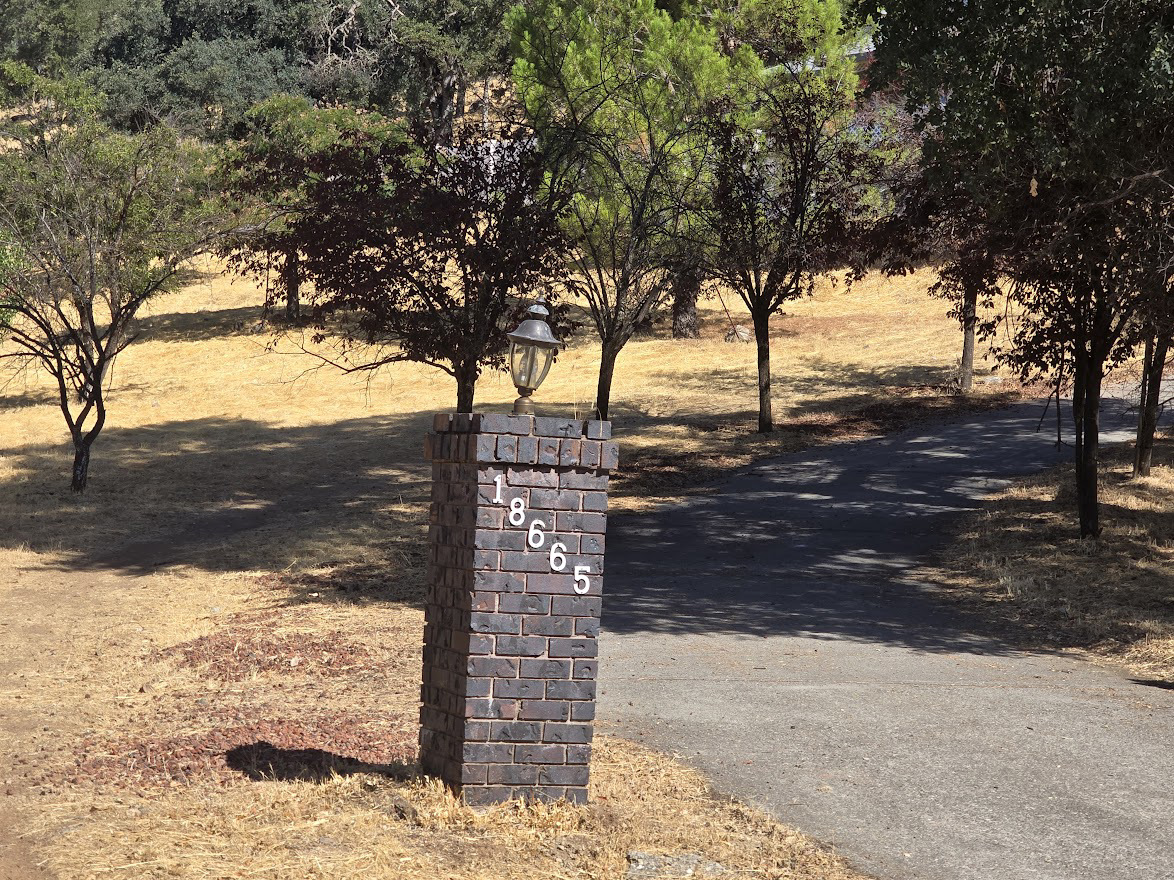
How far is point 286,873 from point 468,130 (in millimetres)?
13306

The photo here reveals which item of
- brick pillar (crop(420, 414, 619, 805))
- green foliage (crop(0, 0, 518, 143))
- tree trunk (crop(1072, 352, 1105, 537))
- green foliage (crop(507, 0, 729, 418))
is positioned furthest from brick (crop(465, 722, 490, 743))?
green foliage (crop(0, 0, 518, 143))

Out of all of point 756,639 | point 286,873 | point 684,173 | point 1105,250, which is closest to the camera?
point 286,873

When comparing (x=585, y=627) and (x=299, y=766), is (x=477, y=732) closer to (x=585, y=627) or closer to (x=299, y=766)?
(x=585, y=627)

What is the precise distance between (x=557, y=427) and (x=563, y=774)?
1.58 meters

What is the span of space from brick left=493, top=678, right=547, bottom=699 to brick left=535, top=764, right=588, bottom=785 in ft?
1.15

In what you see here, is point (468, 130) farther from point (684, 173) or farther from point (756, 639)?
point (756, 639)

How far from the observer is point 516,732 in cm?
559

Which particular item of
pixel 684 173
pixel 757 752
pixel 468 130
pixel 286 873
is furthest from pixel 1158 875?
pixel 684 173

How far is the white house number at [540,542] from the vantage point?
18.2 ft

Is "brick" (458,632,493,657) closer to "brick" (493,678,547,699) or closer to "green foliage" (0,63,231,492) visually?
"brick" (493,678,547,699)

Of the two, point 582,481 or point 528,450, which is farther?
point 582,481

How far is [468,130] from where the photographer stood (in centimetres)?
1672

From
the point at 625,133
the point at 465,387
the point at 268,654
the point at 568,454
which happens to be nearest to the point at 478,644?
the point at 568,454

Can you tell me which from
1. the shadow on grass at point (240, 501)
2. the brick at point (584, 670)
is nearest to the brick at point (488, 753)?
the brick at point (584, 670)
